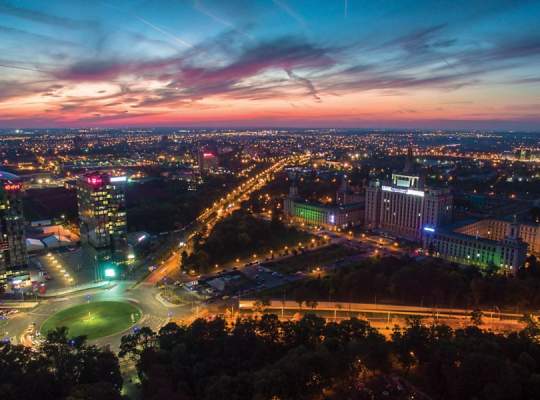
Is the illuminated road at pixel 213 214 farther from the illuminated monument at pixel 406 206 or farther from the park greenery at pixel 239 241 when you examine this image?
the illuminated monument at pixel 406 206

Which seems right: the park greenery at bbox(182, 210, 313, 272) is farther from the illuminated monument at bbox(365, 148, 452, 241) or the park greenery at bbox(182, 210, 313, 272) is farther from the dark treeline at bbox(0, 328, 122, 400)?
the dark treeline at bbox(0, 328, 122, 400)

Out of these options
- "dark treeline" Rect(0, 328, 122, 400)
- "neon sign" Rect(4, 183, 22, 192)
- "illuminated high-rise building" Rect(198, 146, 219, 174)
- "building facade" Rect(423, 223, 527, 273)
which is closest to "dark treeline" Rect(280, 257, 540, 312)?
"building facade" Rect(423, 223, 527, 273)

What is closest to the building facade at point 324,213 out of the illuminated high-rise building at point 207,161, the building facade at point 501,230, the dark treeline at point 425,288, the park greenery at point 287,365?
the building facade at point 501,230

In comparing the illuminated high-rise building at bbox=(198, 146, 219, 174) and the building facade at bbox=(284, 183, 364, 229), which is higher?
the illuminated high-rise building at bbox=(198, 146, 219, 174)

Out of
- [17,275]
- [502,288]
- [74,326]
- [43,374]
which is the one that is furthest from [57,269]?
[502,288]

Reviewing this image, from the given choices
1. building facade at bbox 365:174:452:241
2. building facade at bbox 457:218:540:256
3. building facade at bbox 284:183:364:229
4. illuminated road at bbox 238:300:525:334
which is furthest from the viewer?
building facade at bbox 284:183:364:229

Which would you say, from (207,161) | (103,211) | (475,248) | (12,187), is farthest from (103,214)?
(207,161)
